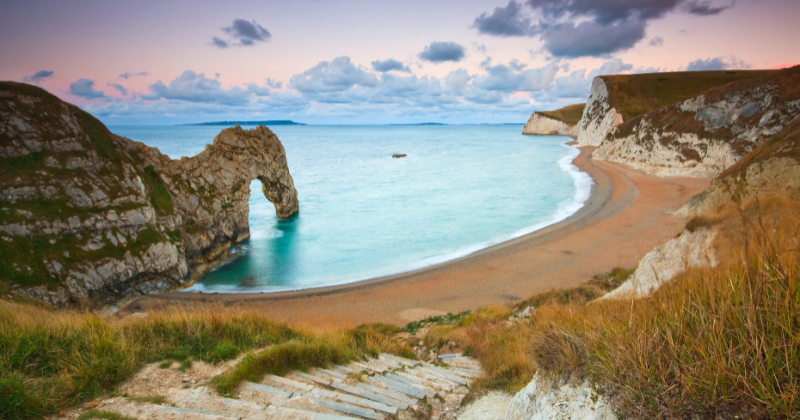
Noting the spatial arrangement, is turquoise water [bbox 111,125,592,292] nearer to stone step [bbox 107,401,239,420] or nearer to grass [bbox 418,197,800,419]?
stone step [bbox 107,401,239,420]

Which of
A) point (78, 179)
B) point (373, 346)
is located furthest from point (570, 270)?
point (78, 179)

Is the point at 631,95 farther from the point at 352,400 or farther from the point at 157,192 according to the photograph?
the point at 352,400

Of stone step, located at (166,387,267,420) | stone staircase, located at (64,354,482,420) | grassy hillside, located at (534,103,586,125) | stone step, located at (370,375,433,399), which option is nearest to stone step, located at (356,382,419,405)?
stone staircase, located at (64,354,482,420)

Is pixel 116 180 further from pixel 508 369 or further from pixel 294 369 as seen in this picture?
pixel 508 369

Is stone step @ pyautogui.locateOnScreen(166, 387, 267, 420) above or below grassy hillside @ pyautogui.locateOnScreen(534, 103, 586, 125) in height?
below

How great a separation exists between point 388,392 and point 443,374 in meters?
1.46

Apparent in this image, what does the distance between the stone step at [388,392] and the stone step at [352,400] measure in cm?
40

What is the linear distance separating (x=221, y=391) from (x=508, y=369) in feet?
13.1

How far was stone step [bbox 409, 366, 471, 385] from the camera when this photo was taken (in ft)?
19.1

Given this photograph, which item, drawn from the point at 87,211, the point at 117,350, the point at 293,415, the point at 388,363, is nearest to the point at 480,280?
the point at 388,363

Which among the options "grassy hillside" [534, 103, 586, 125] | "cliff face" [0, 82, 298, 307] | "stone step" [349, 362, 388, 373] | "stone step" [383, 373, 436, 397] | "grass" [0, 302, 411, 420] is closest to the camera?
"grass" [0, 302, 411, 420]

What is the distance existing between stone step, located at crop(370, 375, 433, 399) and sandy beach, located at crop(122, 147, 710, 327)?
623 centimetres

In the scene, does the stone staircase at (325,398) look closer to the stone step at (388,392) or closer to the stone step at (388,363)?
the stone step at (388,392)

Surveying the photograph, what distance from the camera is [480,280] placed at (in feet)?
56.5
